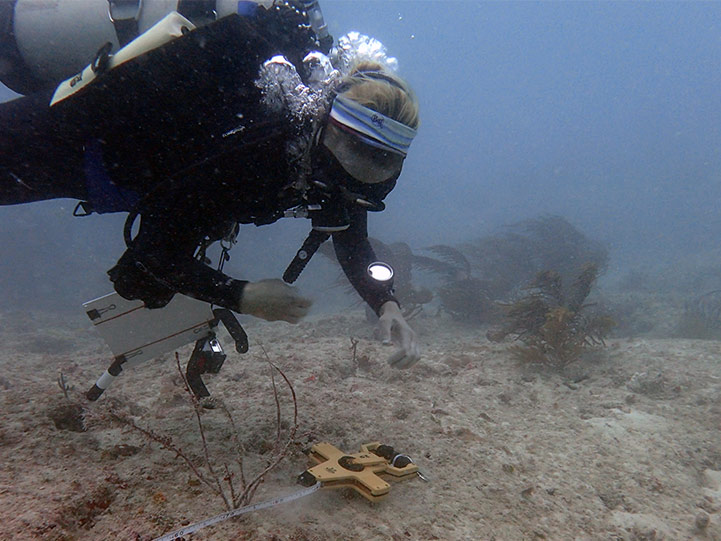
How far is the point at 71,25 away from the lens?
6.81ft

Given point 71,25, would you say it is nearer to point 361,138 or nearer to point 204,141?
point 204,141

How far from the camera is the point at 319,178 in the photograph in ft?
6.50

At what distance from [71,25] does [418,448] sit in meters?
3.17

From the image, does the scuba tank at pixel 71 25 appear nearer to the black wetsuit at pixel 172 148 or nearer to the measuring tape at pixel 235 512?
the black wetsuit at pixel 172 148

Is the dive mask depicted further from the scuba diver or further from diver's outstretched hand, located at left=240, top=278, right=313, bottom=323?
diver's outstretched hand, located at left=240, top=278, right=313, bottom=323

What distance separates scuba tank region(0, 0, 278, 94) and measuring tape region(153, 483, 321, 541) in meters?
2.34

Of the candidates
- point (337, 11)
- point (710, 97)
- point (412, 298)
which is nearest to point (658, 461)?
point (412, 298)

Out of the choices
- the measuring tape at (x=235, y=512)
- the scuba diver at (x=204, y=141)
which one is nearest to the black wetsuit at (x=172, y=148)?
the scuba diver at (x=204, y=141)

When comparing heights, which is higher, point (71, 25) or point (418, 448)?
point (71, 25)

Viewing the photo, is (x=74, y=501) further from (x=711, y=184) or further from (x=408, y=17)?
(x=408, y=17)

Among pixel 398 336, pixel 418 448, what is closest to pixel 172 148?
pixel 398 336

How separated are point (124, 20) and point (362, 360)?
11.6ft

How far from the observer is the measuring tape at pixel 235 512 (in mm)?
1310

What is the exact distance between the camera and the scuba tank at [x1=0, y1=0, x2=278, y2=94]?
203 centimetres
